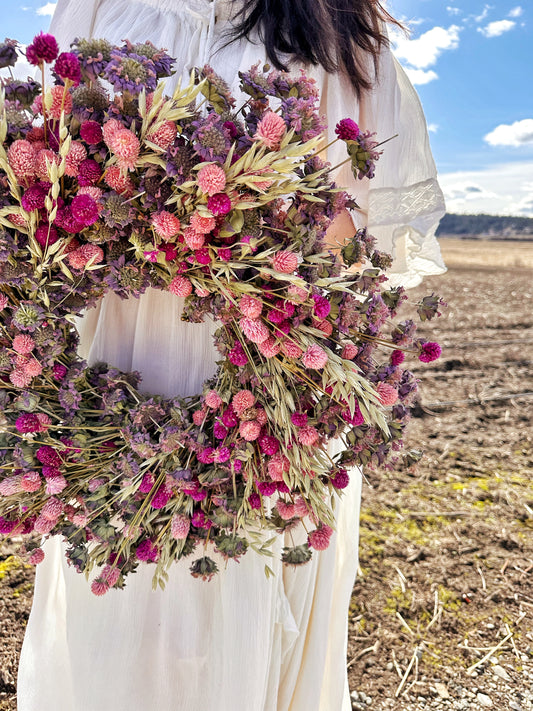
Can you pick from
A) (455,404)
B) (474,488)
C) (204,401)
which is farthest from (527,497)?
(204,401)

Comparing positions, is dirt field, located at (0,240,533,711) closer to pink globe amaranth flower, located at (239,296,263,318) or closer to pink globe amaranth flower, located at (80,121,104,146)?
pink globe amaranth flower, located at (239,296,263,318)

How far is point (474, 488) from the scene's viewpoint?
3.03 metres

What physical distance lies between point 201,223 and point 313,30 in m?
0.56

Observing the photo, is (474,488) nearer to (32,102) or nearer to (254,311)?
(254,311)

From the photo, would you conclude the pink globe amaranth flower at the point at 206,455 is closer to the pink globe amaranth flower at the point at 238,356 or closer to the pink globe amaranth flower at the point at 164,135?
the pink globe amaranth flower at the point at 238,356

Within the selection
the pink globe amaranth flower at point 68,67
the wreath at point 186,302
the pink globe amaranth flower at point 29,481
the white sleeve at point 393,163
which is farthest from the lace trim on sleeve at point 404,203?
the pink globe amaranth flower at point 29,481

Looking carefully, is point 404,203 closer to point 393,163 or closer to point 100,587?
point 393,163

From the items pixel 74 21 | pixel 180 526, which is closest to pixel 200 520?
pixel 180 526

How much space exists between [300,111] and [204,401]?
46cm

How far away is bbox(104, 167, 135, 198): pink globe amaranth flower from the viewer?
80 cm

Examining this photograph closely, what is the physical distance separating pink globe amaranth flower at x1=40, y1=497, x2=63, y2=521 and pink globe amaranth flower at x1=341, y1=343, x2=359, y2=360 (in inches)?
21.1

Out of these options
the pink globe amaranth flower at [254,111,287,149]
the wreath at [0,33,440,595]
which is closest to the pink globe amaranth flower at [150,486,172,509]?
the wreath at [0,33,440,595]

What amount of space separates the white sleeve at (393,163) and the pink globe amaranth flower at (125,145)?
0.51m

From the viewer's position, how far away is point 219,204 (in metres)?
0.76
